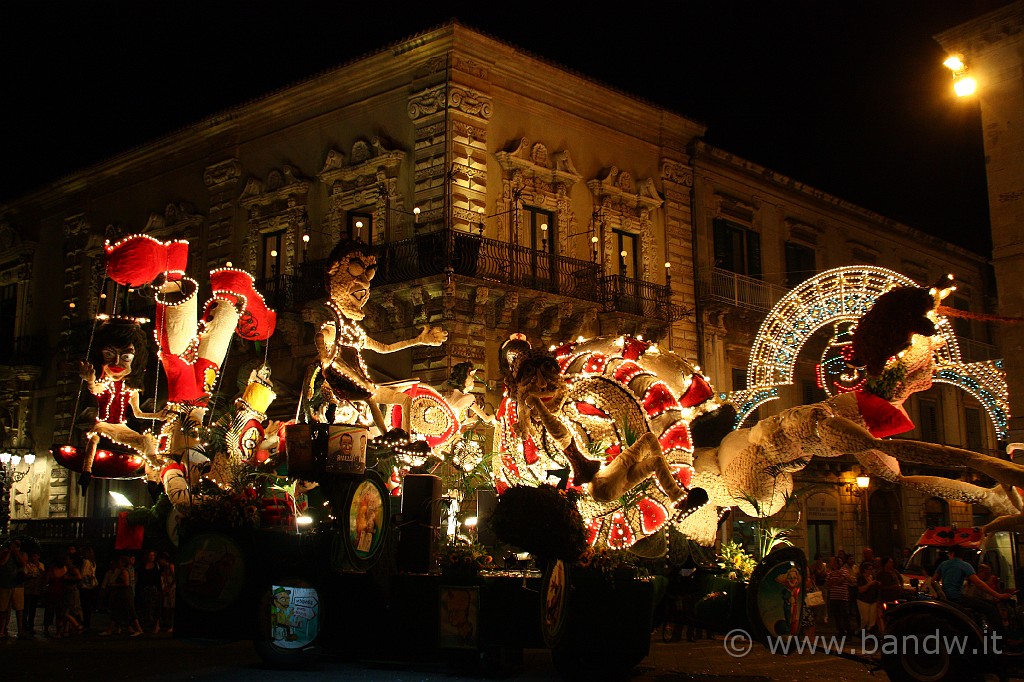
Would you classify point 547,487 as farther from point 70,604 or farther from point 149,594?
point 70,604

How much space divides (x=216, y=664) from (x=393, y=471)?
2.81 m

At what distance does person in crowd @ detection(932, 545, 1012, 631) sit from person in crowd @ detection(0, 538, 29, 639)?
11.5 metres

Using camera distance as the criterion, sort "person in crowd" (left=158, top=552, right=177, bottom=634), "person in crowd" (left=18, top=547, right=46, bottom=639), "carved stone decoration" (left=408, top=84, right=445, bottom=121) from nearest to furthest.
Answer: "person in crowd" (left=18, top=547, right=46, bottom=639), "person in crowd" (left=158, top=552, right=177, bottom=634), "carved stone decoration" (left=408, top=84, right=445, bottom=121)

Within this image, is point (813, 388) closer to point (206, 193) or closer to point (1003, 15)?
point (1003, 15)

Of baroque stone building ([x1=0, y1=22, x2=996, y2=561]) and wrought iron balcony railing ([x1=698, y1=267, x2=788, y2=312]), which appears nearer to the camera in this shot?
baroque stone building ([x1=0, y1=22, x2=996, y2=561])

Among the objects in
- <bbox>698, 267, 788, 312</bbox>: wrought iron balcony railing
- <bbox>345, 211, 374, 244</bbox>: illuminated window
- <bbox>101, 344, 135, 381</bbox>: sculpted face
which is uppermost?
<bbox>345, 211, 374, 244</bbox>: illuminated window

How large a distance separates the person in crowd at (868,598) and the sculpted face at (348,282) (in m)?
8.16

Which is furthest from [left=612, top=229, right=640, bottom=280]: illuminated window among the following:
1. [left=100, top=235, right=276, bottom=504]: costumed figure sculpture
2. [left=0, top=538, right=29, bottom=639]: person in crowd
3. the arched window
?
[left=0, top=538, right=29, bottom=639]: person in crowd

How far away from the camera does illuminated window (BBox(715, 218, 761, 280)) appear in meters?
24.5

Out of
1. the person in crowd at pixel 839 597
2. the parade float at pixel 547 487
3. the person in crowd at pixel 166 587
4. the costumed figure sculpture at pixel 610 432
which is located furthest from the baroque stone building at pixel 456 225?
the costumed figure sculpture at pixel 610 432

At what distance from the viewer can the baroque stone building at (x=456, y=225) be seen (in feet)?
63.8

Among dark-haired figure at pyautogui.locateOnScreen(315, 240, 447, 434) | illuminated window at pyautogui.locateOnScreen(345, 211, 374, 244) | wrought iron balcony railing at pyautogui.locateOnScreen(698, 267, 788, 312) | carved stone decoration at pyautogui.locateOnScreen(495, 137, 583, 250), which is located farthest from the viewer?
wrought iron balcony railing at pyautogui.locateOnScreen(698, 267, 788, 312)

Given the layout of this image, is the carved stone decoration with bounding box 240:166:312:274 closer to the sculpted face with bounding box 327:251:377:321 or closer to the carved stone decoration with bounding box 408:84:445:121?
the carved stone decoration with bounding box 408:84:445:121

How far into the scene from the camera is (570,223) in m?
21.2
